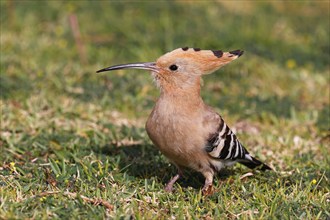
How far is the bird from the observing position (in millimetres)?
4176

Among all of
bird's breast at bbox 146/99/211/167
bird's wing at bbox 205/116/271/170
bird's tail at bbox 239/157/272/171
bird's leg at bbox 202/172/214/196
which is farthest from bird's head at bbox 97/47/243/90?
bird's tail at bbox 239/157/272/171

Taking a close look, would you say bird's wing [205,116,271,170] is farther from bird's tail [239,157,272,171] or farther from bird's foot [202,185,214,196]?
bird's foot [202,185,214,196]

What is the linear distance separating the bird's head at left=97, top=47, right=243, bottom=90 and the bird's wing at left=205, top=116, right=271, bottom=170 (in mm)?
365

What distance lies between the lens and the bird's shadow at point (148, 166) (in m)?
4.61

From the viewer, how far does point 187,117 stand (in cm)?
421

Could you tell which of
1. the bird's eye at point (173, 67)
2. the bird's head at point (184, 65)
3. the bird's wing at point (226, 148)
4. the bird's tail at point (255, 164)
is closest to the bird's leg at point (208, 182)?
the bird's wing at point (226, 148)

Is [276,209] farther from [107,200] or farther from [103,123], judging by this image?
[103,123]

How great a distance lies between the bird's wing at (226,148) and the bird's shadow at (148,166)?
0.22 metres

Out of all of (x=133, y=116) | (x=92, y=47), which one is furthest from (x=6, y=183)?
(x=92, y=47)

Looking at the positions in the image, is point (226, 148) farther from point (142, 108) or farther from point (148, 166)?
point (142, 108)

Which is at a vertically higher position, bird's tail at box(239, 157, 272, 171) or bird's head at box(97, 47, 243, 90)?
bird's head at box(97, 47, 243, 90)

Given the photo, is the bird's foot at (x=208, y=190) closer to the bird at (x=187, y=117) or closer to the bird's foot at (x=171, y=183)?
the bird at (x=187, y=117)

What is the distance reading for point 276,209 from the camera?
3877 mm

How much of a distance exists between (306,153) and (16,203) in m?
2.61
